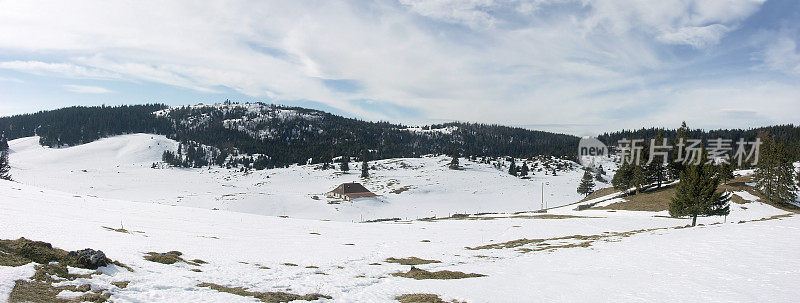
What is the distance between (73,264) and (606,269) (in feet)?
73.1

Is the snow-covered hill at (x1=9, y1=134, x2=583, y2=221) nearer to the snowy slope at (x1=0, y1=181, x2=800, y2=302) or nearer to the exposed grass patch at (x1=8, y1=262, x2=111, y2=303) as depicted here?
the snowy slope at (x1=0, y1=181, x2=800, y2=302)

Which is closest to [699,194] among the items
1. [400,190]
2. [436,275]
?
[436,275]

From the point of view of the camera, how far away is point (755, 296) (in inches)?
455

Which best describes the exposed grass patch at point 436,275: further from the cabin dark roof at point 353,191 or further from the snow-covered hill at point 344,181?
the cabin dark roof at point 353,191

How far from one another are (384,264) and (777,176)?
249 feet

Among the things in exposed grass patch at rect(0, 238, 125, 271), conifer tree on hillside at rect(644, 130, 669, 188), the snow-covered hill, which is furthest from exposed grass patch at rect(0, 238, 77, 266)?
conifer tree on hillside at rect(644, 130, 669, 188)

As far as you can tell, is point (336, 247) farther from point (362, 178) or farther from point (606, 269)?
point (362, 178)

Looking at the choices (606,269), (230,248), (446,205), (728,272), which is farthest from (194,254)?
(446,205)

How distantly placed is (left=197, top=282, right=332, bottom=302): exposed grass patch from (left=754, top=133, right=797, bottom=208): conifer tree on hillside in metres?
80.9

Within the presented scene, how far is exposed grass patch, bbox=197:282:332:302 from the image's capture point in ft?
38.5

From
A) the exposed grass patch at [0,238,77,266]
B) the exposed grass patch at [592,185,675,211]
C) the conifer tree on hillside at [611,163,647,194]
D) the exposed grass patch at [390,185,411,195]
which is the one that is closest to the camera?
the exposed grass patch at [0,238,77,266]

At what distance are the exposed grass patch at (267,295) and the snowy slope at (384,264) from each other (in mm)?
505

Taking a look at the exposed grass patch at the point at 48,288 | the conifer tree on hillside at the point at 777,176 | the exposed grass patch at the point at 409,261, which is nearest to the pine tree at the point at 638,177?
the conifer tree on hillside at the point at 777,176

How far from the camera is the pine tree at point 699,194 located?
40.9 metres
